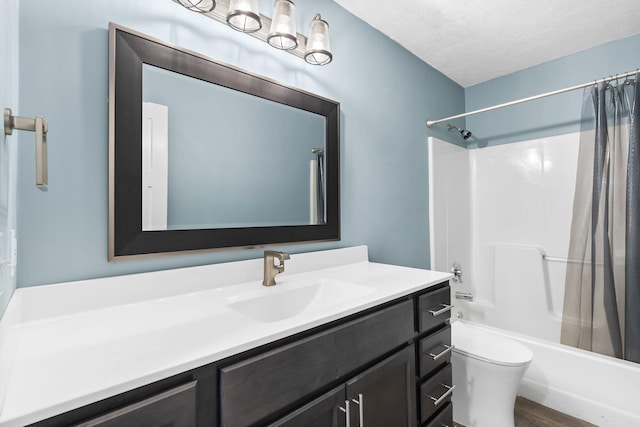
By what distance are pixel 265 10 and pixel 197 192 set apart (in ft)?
2.81

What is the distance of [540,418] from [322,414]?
1.74 m

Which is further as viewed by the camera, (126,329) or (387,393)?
(387,393)

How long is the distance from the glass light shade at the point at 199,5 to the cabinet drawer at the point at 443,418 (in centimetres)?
180

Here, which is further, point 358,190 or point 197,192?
point 358,190

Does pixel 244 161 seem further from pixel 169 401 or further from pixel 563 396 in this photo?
pixel 563 396

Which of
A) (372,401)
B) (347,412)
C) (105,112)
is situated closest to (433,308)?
(372,401)

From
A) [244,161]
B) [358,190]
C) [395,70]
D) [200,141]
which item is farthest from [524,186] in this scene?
[200,141]

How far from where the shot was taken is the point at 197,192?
116 centimetres

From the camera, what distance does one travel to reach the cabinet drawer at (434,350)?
1.21m

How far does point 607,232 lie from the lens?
6.13 ft

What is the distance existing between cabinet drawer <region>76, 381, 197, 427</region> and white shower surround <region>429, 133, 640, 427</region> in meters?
2.06

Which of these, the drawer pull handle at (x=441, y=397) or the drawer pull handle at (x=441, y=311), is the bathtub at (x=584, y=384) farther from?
the drawer pull handle at (x=441, y=311)

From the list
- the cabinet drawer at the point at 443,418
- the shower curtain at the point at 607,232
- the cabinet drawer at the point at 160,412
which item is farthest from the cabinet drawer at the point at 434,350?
the shower curtain at the point at 607,232

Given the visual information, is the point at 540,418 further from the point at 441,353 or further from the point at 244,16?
the point at 244,16
